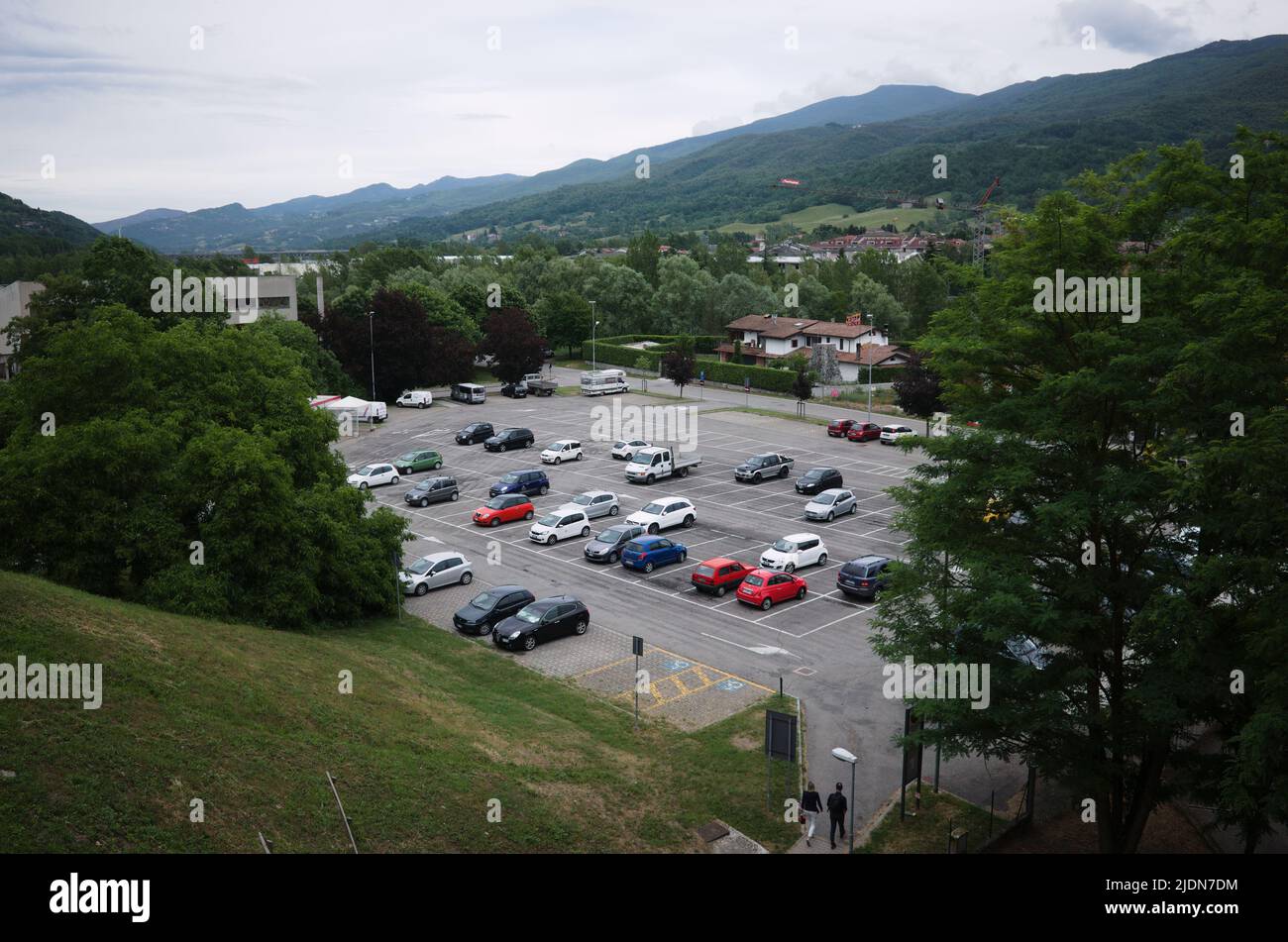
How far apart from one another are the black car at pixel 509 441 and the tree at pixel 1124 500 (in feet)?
115

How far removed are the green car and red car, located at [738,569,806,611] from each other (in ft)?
71.9

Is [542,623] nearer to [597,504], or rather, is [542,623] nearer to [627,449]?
[597,504]

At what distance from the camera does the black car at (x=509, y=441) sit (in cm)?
4938

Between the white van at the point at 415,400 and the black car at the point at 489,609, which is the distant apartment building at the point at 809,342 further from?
the black car at the point at 489,609

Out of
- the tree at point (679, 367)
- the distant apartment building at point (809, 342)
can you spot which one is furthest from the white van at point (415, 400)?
the distant apartment building at point (809, 342)

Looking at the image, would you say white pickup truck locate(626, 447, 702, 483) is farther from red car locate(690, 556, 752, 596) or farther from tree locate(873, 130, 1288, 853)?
tree locate(873, 130, 1288, 853)

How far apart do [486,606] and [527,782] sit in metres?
10.0

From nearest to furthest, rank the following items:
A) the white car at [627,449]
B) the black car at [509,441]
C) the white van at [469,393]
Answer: the white car at [627,449] → the black car at [509,441] → the white van at [469,393]

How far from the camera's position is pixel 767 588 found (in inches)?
1075

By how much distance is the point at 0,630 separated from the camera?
1475 centimetres

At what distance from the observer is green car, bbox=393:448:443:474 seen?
44188 millimetres

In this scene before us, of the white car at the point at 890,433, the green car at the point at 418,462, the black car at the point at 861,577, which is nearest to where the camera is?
the black car at the point at 861,577

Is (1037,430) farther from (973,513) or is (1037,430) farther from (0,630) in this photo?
(0,630)

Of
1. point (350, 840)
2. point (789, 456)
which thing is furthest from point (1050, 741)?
point (789, 456)
